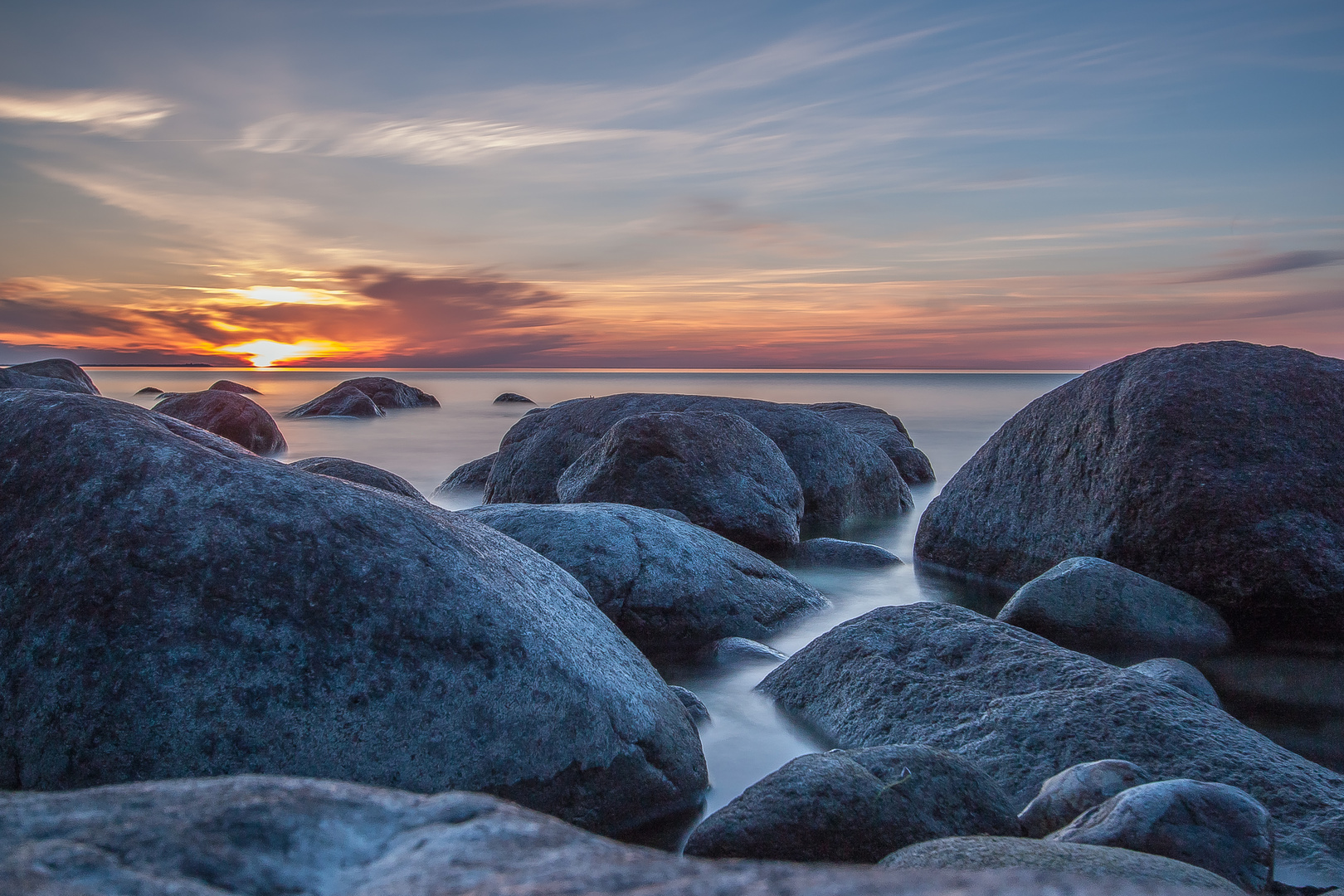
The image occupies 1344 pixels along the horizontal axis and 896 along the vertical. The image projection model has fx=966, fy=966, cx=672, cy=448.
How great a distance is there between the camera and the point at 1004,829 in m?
3.18

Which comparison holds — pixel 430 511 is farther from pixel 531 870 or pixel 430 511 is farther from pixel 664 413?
pixel 664 413

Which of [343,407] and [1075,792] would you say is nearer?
[1075,792]

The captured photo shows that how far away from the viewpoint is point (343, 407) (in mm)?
33000

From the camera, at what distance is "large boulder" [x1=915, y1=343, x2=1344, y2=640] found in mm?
6172

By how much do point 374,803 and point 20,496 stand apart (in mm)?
2473

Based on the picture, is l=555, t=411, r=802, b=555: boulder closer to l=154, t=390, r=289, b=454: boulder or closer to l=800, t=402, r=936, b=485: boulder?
l=800, t=402, r=936, b=485: boulder

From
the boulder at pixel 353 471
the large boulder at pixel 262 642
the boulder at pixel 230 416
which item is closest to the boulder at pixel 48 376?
the boulder at pixel 230 416

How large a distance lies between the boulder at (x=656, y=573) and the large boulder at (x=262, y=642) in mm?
2344

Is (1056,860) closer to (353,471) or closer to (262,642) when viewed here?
(262,642)

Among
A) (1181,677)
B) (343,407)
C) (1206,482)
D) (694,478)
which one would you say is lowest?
(1181,677)

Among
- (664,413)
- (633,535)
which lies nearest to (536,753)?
(633,535)

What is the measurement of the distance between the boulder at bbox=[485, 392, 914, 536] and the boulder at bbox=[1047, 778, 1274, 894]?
7.46 m

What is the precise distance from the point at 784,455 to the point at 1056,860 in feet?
27.7

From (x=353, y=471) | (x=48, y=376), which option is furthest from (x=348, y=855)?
(x=48, y=376)
